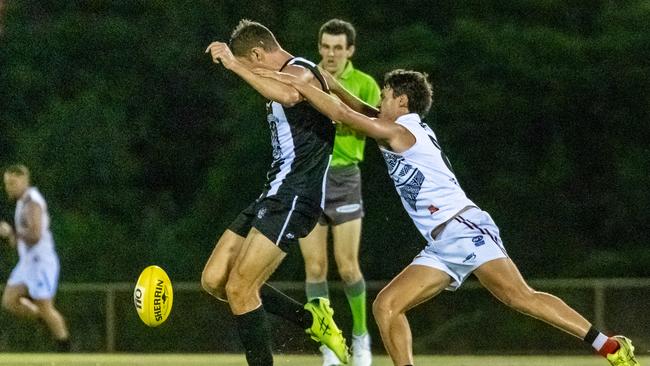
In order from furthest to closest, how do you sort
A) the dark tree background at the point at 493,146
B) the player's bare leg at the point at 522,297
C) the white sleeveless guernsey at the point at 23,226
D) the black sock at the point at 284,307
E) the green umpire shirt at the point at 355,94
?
the dark tree background at the point at 493,146 < the white sleeveless guernsey at the point at 23,226 < the green umpire shirt at the point at 355,94 < the black sock at the point at 284,307 < the player's bare leg at the point at 522,297

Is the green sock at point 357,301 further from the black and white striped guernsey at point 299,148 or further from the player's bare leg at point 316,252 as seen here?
Result: the black and white striped guernsey at point 299,148

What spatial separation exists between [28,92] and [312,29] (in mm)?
4830

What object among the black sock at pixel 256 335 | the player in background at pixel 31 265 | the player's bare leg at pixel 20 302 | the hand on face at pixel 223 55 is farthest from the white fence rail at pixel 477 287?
the hand on face at pixel 223 55

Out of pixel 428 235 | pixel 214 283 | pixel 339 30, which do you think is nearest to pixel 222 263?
pixel 214 283

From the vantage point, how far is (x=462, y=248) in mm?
7844

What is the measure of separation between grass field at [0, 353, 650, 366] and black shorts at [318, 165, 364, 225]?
41.3 inches

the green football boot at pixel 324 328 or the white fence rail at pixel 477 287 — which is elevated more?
the green football boot at pixel 324 328

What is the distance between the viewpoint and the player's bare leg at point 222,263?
8289 mm

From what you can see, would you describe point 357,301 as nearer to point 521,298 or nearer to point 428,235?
point 428,235

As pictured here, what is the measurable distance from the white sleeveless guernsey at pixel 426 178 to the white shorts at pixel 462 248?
0.07 meters

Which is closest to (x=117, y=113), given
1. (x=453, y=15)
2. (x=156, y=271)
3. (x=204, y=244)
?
(x=204, y=244)

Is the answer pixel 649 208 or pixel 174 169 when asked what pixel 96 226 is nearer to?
pixel 174 169

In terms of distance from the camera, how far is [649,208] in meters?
15.1

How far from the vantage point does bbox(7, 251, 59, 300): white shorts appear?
42.9 feet
